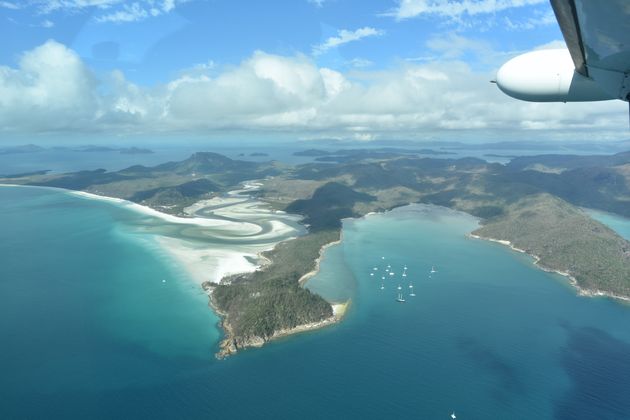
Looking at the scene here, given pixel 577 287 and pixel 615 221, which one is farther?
pixel 615 221

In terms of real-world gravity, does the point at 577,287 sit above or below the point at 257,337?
below

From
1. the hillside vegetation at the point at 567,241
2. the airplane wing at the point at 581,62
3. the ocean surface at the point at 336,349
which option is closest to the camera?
the airplane wing at the point at 581,62

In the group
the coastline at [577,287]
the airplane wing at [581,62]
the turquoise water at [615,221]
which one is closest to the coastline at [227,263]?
the coastline at [577,287]

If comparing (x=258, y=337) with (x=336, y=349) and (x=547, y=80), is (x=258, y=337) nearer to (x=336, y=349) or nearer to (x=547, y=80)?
(x=336, y=349)

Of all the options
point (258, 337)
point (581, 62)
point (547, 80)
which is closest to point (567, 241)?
point (258, 337)

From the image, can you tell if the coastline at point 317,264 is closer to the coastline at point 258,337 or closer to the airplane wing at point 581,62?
the coastline at point 258,337

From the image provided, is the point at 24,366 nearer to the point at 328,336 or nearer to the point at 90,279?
the point at 90,279
